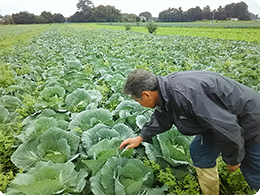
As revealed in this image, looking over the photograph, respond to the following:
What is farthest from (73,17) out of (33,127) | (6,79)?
(33,127)

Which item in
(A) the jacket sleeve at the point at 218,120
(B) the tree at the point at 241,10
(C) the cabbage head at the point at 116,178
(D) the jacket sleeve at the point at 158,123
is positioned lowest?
(C) the cabbage head at the point at 116,178

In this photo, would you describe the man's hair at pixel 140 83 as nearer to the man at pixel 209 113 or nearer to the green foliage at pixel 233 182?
the man at pixel 209 113

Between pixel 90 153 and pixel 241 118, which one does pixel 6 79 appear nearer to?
pixel 90 153

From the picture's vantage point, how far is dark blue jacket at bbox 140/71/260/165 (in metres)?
1.53

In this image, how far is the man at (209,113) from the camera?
5.05ft

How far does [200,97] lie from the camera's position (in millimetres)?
1548

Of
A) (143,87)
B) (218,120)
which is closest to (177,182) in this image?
(218,120)

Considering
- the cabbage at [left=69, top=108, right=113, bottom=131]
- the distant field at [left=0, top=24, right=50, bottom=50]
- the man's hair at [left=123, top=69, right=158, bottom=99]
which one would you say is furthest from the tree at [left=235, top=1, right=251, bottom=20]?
the distant field at [left=0, top=24, right=50, bottom=50]

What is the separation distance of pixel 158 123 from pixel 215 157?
0.61 metres

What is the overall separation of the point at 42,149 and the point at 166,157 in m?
1.39

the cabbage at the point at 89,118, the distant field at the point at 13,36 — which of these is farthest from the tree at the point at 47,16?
the cabbage at the point at 89,118

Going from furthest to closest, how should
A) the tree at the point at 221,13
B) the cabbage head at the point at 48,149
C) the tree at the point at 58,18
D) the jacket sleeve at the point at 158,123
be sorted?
the tree at the point at 58,18
the tree at the point at 221,13
the cabbage head at the point at 48,149
the jacket sleeve at the point at 158,123

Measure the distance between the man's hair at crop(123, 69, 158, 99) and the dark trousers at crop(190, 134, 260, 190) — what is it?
66 centimetres

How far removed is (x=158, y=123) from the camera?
7.02 ft
